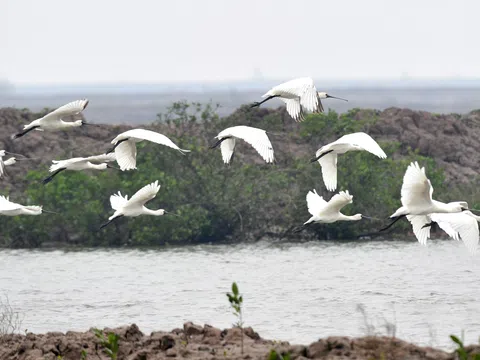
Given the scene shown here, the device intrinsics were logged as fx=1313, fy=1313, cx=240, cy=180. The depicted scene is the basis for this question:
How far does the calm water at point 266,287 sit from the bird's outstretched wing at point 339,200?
1.76m

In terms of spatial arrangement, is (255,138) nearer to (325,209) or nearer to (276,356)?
(325,209)

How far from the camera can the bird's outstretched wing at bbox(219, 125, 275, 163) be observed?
682 inches

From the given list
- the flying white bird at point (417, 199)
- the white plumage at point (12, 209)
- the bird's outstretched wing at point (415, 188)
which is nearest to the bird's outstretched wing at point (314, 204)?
the flying white bird at point (417, 199)

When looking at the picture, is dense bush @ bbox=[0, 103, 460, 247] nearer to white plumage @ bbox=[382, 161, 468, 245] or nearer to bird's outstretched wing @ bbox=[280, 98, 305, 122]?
bird's outstretched wing @ bbox=[280, 98, 305, 122]

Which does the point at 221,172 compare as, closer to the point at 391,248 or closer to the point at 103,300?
the point at 391,248

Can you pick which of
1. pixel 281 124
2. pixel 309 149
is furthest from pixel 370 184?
pixel 281 124

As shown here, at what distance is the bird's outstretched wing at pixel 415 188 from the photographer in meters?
15.5

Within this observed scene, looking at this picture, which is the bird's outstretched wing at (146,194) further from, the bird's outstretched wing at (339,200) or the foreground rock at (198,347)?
the foreground rock at (198,347)

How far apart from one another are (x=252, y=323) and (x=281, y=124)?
16488mm

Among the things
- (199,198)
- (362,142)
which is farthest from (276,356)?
(199,198)

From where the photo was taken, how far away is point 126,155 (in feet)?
62.1

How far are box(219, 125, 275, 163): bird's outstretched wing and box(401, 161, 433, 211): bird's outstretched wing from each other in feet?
6.20

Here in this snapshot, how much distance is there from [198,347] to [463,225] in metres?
5.10

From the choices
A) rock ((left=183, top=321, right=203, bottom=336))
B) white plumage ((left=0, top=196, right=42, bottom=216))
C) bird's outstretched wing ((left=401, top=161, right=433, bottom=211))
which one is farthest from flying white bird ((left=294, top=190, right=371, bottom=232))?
rock ((left=183, top=321, right=203, bottom=336))
